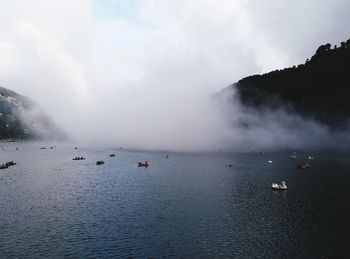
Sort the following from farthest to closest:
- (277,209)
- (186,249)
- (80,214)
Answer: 1. (277,209)
2. (80,214)
3. (186,249)

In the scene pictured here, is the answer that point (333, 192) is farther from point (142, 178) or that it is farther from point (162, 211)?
point (142, 178)

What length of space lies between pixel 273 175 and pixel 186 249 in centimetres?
11454

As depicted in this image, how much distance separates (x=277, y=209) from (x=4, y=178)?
125 metres

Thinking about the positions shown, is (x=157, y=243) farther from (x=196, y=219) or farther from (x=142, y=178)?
(x=142, y=178)

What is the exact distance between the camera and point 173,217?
9612cm

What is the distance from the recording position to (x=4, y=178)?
16375 cm

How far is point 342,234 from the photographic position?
3278 inches

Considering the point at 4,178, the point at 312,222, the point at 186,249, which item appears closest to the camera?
the point at 186,249

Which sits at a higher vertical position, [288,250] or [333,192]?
[333,192]

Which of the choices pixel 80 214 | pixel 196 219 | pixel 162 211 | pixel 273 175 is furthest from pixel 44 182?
pixel 273 175

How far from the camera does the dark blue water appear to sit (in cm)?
7369

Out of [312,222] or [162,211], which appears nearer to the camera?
[312,222]

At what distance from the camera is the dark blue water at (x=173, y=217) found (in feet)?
242

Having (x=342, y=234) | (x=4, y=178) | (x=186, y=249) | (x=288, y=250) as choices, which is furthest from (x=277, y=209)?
(x=4, y=178)
